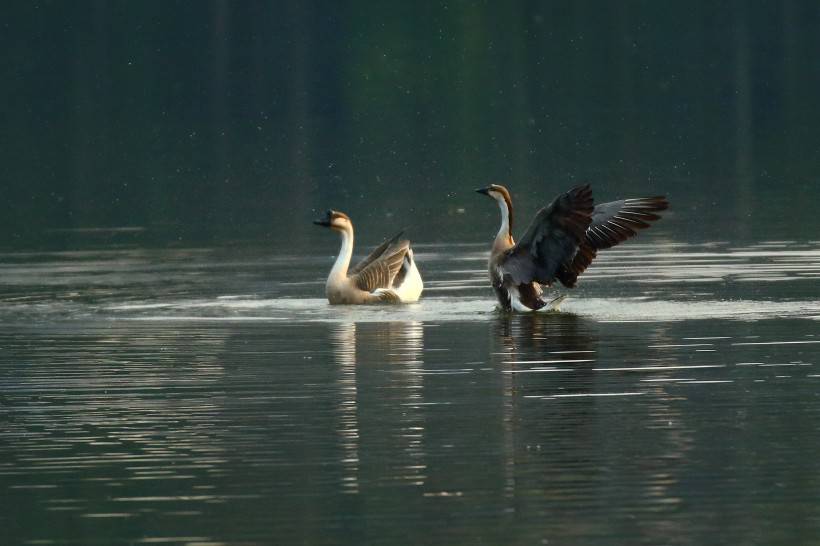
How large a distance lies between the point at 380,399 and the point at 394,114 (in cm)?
7125

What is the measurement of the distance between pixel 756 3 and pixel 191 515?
383 feet

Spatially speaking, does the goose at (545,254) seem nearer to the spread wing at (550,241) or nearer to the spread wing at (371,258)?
the spread wing at (550,241)

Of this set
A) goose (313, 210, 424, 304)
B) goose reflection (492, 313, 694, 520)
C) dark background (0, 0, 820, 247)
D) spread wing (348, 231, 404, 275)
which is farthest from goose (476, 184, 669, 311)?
dark background (0, 0, 820, 247)

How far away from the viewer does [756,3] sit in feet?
414

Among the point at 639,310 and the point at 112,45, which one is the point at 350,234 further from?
the point at 112,45

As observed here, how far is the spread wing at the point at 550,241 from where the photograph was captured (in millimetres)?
22438

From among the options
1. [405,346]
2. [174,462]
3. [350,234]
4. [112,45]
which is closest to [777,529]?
[174,462]

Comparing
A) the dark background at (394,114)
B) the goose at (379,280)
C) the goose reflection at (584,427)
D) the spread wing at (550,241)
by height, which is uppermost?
the dark background at (394,114)

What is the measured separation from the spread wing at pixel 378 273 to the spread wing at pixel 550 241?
1790 millimetres

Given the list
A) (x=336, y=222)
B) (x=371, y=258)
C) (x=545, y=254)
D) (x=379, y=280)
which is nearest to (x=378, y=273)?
(x=379, y=280)

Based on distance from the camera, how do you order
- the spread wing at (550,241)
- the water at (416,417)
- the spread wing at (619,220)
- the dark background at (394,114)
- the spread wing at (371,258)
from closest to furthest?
the water at (416,417) → the spread wing at (550,241) → the spread wing at (619,220) → the spread wing at (371,258) → the dark background at (394,114)

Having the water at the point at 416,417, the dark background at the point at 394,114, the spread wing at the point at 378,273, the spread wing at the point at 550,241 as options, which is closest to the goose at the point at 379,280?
the spread wing at the point at 378,273

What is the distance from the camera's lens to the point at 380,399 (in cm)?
1639

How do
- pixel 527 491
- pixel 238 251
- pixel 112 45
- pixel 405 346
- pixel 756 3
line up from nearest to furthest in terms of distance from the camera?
1. pixel 527 491
2. pixel 405 346
3. pixel 238 251
4. pixel 112 45
5. pixel 756 3
